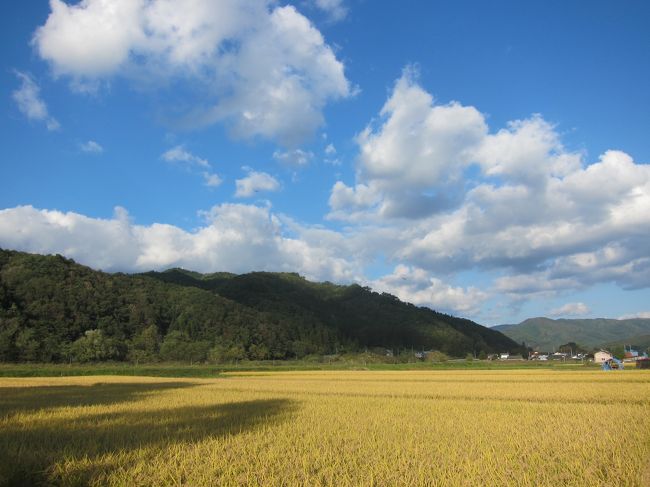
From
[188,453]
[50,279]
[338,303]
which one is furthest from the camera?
[338,303]

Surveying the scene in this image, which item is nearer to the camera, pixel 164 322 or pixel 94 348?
pixel 94 348

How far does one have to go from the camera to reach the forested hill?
8700cm

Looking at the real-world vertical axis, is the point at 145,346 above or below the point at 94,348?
above

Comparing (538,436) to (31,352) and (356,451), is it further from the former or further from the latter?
(31,352)

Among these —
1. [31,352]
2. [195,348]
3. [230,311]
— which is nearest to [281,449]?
[31,352]

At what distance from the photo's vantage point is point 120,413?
16.0 metres

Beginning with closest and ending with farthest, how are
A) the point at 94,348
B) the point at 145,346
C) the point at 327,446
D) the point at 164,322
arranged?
the point at 327,446 < the point at 94,348 < the point at 145,346 < the point at 164,322

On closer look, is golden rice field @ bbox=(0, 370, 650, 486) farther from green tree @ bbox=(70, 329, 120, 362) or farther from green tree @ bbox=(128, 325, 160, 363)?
green tree @ bbox=(128, 325, 160, 363)

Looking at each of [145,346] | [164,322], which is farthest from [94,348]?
[164,322]

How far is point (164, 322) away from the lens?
11731 cm

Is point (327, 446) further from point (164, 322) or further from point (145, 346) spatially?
point (164, 322)

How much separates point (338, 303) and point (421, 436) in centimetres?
18415

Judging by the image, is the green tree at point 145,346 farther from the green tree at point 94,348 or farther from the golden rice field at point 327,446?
the golden rice field at point 327,446

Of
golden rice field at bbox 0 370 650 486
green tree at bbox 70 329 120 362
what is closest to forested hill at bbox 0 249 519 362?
A: green tree at bbox 70 329 120 362
